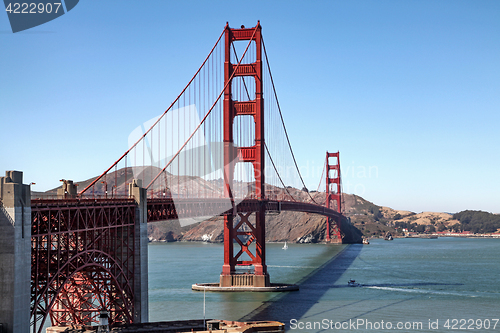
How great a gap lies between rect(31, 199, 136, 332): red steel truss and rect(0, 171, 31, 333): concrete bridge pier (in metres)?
1.15

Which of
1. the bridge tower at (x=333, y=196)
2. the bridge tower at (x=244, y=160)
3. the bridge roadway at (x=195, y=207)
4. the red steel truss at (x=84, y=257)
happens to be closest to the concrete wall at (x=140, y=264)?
the red steel truss at (x=84, y=257)

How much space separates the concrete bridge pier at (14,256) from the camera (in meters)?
17.5

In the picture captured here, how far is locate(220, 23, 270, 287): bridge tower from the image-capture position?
46.7 meters

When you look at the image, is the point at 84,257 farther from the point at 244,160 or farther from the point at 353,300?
the point at 244,160

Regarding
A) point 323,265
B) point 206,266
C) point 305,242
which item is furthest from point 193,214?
point 305,242

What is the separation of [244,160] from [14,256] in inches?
1318

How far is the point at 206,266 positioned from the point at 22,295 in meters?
53.8

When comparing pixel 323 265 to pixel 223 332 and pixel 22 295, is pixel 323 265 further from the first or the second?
pixel 22 295

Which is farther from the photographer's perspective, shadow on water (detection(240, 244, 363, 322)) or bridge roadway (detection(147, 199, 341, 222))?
shadow on water (detection(240, 244, 363, 322))

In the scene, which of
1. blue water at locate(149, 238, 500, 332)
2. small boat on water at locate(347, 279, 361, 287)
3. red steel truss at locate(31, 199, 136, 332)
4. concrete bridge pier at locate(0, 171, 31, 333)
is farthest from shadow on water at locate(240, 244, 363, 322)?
concrete bridge pier at locate(0, 171, 31, 333)

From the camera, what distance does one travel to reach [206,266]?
2793 inches

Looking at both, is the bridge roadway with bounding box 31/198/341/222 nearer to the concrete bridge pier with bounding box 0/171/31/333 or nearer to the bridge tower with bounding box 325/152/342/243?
the concrete bridge pier with bounding box 0/171/31/333

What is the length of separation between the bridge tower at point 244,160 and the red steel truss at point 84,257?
56.7ft

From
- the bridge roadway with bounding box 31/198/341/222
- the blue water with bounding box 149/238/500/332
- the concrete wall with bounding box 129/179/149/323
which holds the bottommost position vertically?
the blue water with bounding box 149/238/500/332
